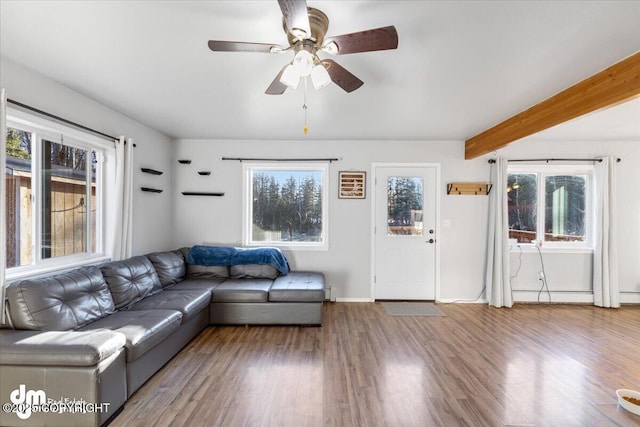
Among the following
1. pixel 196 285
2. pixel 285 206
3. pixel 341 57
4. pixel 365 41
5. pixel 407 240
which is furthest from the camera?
pixel 285 206

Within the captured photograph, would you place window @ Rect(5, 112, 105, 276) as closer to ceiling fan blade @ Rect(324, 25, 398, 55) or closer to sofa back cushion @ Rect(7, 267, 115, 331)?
sofa back cushion @ Rect(7, 267, 115, 331)

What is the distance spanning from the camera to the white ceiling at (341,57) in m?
1.52

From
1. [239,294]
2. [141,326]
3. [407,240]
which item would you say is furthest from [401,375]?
[407,240]

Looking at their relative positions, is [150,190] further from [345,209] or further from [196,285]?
[345,209]

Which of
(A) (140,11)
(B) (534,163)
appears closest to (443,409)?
(A) (140,11)

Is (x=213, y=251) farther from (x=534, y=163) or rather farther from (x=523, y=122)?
(x=534, y=163)

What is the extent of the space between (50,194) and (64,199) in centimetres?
15

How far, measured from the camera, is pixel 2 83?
1996mm

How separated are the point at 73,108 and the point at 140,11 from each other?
1669 millimetres

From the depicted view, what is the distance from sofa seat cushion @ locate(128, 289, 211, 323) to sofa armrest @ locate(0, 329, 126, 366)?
81 cm

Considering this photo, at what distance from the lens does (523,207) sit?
421cm

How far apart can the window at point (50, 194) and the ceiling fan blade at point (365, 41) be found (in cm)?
245

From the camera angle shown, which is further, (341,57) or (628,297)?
(628,297)

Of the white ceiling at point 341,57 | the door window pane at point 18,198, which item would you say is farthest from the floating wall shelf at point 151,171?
the door window pane at point 18,198
